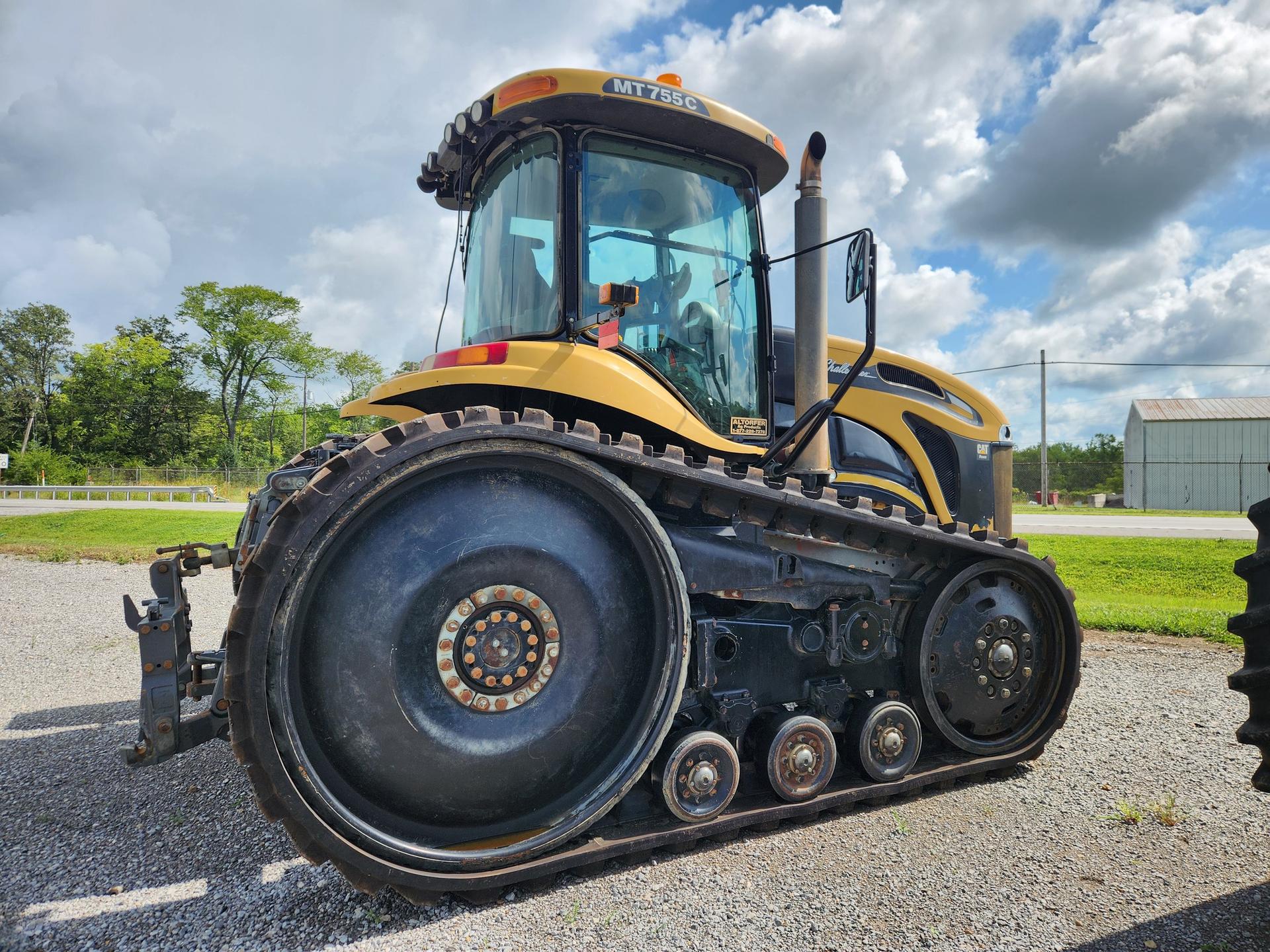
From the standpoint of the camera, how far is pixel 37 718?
4.64 meters

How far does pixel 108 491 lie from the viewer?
1239 inches

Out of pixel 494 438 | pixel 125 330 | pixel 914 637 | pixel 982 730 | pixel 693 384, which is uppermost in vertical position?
pixel 125 330

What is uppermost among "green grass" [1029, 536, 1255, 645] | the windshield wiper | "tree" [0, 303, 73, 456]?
"tree" [0, 303, 73, 456]

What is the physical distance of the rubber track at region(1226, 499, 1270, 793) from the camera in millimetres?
2322

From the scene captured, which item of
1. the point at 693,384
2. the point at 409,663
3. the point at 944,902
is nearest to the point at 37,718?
the point at 409,663

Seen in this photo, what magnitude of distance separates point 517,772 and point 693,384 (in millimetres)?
1925

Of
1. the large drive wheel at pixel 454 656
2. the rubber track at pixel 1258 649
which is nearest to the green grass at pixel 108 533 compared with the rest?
the large drive wheel at pixel 454 656

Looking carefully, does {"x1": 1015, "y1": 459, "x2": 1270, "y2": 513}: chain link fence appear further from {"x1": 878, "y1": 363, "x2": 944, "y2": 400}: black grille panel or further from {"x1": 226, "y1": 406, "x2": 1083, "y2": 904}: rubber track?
{"x1": 226, "y1": 406, "x2": 1083, "y2": 904}: rubber track

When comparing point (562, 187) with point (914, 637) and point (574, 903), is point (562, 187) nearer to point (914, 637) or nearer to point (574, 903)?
point (914, 637)

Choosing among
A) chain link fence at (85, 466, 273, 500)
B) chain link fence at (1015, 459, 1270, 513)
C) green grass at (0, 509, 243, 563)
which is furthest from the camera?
chain link fence at (85, 466, 273, 500)

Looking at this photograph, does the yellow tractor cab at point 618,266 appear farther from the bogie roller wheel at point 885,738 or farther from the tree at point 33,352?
the tree at point 33,352

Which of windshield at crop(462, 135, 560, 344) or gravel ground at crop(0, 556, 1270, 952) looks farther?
windshield at crop(462, 135, 560, 344)

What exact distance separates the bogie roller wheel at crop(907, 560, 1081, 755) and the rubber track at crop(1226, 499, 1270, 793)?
3.93ft

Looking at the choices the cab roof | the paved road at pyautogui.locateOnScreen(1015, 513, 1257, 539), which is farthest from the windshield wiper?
the paved road at pyautogui.locateOnScreen(1015, 513, 1257, 539)
